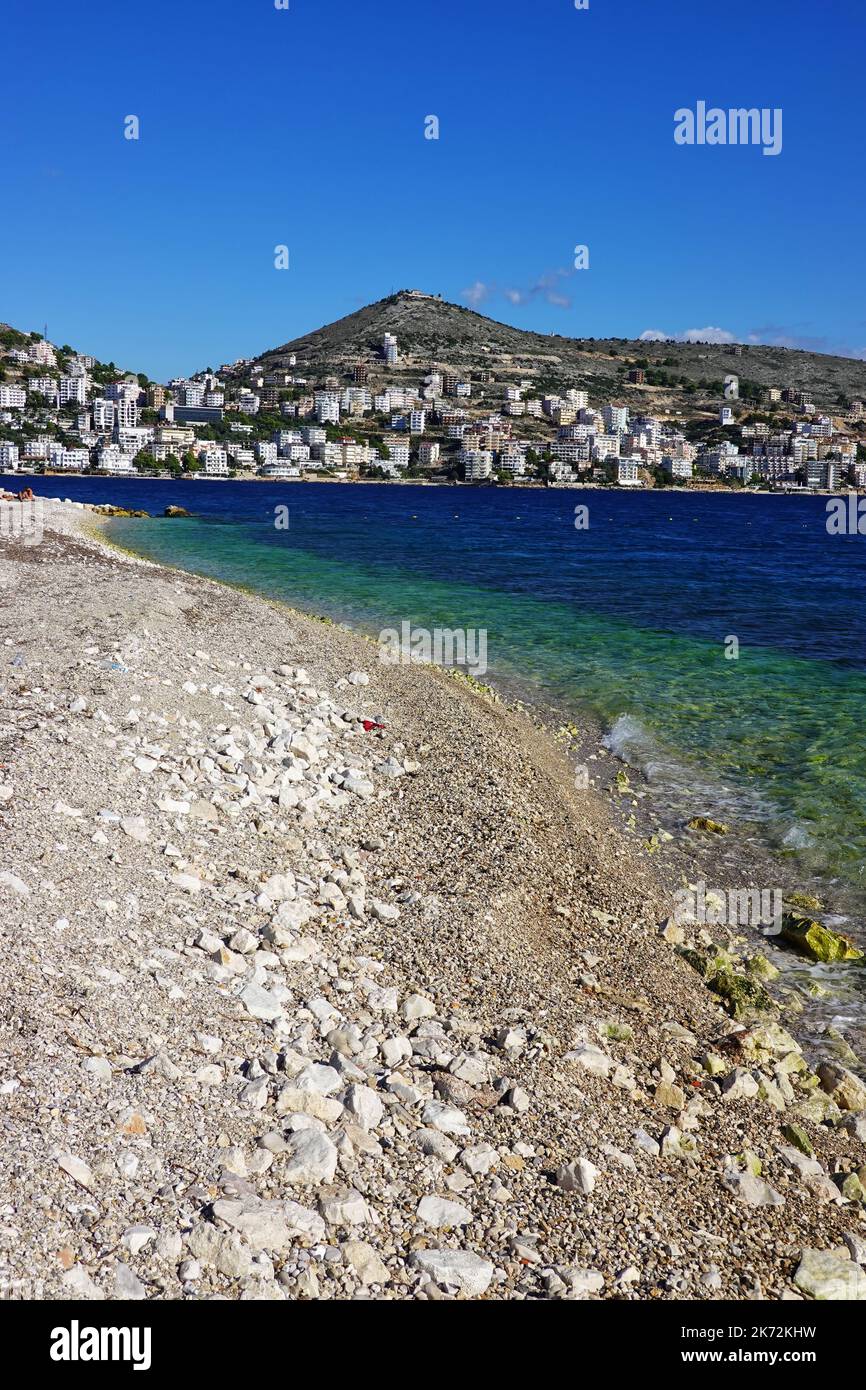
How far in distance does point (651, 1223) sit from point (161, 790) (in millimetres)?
6771

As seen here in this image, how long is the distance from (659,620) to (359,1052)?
85.1 ft

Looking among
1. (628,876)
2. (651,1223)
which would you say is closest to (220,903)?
(651,1223)

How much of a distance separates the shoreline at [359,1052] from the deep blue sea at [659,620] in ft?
12.1

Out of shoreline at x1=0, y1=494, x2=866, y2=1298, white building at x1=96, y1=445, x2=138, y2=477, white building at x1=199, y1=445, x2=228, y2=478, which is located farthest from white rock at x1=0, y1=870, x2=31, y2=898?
white building at x1=199, y1=445, x2=228, y2=478

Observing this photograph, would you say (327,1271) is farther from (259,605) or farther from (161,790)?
(259,605)

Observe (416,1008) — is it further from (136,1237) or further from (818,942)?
(818,942)

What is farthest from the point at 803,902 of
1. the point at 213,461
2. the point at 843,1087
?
the point at 213,461

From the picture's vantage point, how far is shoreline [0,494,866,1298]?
4.89m

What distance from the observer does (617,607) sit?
110 ft

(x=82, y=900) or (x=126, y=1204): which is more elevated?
(x=82, y=900)

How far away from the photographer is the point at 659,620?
3078 centimetres

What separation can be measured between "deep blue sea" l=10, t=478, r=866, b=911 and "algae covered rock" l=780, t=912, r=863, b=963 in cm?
179

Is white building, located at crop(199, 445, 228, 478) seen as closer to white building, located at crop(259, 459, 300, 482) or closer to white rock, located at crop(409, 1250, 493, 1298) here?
white building, located at crop(259, 459, 300, 482)

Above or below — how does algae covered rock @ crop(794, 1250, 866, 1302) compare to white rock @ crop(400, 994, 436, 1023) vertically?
below
